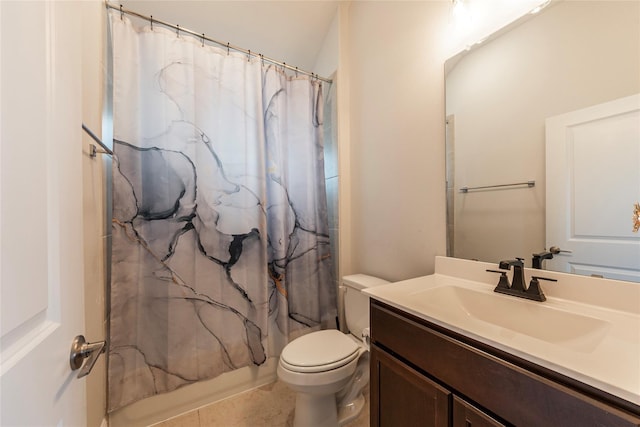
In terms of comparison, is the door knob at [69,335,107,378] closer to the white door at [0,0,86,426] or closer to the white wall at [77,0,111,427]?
the white door at [0,0,86,426]

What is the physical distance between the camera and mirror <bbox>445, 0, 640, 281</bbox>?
0.75m

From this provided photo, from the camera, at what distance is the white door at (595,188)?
2.41 ft

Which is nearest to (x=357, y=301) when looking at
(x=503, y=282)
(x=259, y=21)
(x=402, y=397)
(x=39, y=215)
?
(x=402, y=397)

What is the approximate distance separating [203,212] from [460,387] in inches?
55.4

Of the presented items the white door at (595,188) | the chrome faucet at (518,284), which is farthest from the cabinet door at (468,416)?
the white door at (595,188)

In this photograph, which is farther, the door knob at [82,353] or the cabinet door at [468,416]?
the cabinet door at [468,416]

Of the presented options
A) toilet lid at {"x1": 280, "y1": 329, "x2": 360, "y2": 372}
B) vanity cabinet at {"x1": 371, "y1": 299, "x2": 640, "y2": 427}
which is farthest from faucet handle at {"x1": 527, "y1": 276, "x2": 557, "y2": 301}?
toilet lid at {"x1": 280, "y1": 329, "x2": 360, "y2": 372}

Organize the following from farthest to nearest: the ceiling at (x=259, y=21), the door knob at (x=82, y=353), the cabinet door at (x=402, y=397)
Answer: the ceiling at (x=259, y=21) → the cabinet door at (x=402, y=397) → the door knob at (x=82, y=353)

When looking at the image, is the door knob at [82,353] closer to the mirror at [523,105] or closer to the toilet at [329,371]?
the toilet at [329,371]

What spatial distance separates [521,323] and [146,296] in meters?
1.69

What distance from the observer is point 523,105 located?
96cm

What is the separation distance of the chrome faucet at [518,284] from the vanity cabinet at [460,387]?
14.7 inches

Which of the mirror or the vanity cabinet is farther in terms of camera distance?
the mirror

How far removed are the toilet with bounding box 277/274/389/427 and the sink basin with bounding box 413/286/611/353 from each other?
506 mm
